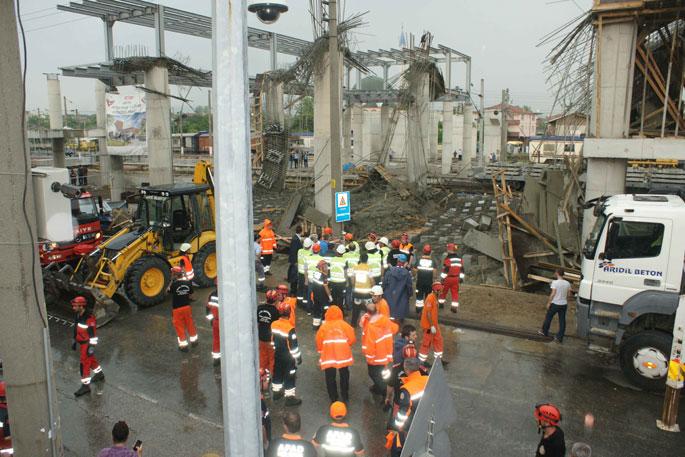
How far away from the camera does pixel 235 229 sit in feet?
7.02

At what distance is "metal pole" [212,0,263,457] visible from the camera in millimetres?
2109

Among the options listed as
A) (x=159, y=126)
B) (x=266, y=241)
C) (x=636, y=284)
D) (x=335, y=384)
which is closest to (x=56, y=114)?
(x=159, y=126)

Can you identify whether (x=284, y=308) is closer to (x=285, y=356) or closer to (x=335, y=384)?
(x=285, y=356)

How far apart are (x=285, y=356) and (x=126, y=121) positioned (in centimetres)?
2116

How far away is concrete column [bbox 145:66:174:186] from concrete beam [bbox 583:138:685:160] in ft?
54.6

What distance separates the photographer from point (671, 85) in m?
12.2

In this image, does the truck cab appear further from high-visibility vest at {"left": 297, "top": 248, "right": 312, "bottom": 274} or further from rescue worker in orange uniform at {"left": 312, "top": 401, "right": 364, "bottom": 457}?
rescue worker in orange uniform at {"left": 312, "top": 401, "right": 364, "bottom": 457}

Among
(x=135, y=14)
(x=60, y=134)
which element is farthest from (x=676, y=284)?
(x=60, y=134)

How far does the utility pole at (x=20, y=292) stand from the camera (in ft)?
12.0

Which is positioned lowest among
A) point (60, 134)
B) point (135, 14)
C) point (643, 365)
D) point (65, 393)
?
point (65, 393)

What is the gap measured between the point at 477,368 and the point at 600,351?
1905 mm

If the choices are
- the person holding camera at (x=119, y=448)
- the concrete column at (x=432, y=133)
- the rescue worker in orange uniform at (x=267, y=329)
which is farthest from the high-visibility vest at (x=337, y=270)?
the concrete column at (x=432, y=133)

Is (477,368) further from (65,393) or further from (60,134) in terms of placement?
(60,134)

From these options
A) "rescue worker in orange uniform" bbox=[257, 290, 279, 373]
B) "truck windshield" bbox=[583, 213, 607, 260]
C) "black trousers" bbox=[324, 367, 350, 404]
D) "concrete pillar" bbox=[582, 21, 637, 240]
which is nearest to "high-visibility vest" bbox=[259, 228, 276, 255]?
"rescue worker in orange uniform" bbox=[257, 290, 279, 373]
